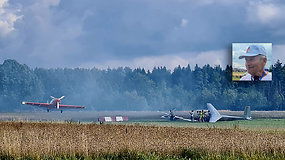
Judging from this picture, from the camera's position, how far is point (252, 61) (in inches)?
2438

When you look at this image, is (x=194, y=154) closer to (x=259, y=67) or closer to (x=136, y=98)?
(x=259, y=67)

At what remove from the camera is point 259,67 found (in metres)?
62.2

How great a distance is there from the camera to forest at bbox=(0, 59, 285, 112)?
121 m

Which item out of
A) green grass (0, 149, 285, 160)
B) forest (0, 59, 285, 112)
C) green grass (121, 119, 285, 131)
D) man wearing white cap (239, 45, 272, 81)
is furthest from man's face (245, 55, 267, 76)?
forest (0, 59, 285, 112)

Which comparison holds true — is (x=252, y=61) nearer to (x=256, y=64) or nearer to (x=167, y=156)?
(x=256, y=64)

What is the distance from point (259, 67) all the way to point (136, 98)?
7899 centimetres

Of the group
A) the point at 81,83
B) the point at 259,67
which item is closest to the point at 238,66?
the point at 259,67

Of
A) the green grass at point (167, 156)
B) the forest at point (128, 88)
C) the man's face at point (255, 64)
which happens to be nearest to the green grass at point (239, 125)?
the green grass at point (167, 156)

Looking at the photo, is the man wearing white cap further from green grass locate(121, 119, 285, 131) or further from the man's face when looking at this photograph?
green grass locate(121, 119, 285, 131)

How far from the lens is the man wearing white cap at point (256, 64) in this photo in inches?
2421

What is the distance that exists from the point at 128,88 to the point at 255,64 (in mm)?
85063

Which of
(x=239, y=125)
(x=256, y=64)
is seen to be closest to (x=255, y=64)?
(x=256, y=64)

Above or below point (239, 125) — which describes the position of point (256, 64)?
above

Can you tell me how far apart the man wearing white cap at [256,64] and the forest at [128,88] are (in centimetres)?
5241
